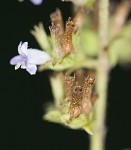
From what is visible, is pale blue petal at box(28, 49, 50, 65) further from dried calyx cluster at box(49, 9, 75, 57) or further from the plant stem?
the plant stem

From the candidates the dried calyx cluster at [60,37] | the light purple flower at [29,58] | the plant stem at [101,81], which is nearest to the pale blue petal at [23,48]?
the light purple flower at [29,58]

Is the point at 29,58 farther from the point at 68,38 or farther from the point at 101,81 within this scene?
the point at 101,81

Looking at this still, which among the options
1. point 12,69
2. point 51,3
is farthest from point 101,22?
point 12,69

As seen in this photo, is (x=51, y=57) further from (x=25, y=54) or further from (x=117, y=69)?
(x=117, y=69)

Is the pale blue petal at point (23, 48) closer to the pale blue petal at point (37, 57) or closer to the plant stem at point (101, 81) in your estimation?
the pale blue petal at point (37, 57)

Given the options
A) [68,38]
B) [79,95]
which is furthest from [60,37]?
[79,95]

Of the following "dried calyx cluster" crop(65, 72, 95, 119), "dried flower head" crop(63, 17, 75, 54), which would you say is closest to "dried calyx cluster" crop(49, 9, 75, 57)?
"dried flower head" crop(63, 17, 75, 54)
